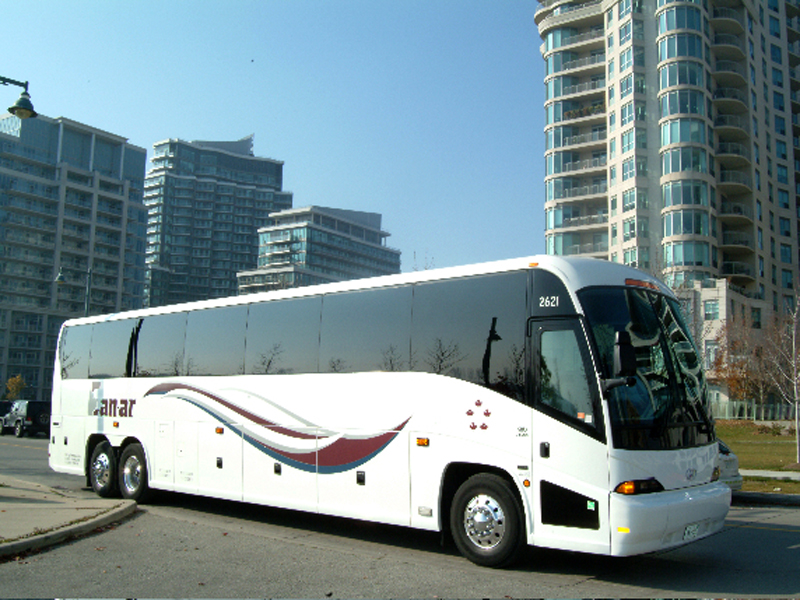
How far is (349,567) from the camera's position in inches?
319

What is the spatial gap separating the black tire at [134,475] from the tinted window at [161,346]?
146 centimetres

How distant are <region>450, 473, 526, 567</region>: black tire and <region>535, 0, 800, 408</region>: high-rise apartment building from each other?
53371mm

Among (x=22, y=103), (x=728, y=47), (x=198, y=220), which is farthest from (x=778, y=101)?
(x=198, y=220)

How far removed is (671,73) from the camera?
65.2 m

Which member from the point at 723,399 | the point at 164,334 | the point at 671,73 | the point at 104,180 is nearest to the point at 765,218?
the point at 671,73

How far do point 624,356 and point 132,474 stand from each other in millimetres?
10038

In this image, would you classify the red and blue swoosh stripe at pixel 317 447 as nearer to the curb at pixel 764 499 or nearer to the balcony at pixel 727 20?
the curb at pixel 764 499

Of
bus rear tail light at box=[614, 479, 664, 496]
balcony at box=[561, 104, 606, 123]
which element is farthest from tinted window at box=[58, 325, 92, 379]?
balcony at box=[561, 104, 606, 123]

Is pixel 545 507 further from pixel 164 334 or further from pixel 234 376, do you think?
pixel 164 334

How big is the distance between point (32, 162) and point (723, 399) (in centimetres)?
9631

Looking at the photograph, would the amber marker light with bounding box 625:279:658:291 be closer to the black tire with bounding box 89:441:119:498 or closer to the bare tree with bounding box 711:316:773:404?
the black tire with bounding box 89:441:119:498

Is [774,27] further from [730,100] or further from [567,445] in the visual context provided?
[567,445]

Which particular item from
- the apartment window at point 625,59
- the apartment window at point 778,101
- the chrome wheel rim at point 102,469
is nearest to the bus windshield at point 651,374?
the chrome wheel rim at point 102,469

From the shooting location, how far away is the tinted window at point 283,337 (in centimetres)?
1084
